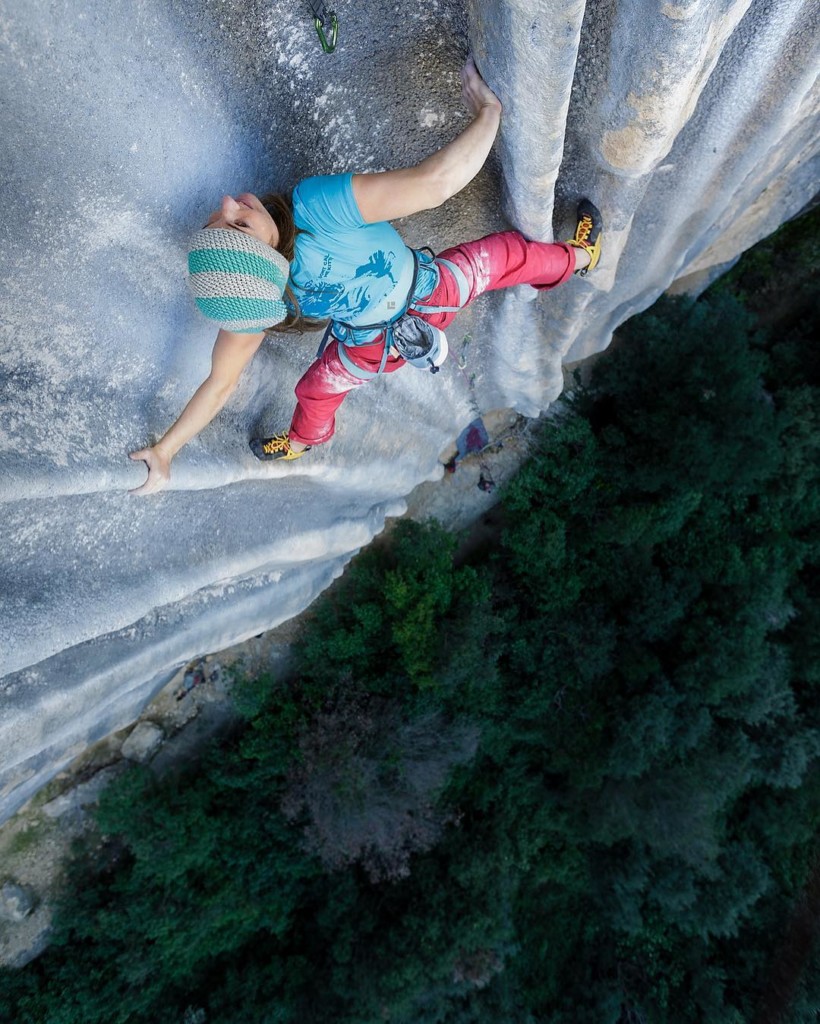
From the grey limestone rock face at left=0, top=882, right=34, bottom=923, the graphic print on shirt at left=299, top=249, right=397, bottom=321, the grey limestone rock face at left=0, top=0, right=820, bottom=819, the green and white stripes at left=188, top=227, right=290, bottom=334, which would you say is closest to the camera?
the green and white stripes at left=188, top=227, right=290, bottom=334

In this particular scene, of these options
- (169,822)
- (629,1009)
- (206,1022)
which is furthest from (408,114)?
(629,1009)

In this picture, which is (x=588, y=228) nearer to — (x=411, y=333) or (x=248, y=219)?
(x=411, y=333)

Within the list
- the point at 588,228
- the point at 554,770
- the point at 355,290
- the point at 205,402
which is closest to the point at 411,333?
the point at 355,290

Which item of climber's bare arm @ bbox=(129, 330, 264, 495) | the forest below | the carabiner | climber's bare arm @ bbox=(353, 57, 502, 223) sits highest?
the carabiner

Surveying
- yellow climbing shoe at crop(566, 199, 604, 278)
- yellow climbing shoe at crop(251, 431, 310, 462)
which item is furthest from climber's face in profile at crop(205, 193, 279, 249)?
yellow climbing shoe at crop(566, 199, 604, 278)

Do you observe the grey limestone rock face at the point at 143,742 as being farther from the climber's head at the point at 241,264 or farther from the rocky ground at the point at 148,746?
the climber's head at the point at 241,264

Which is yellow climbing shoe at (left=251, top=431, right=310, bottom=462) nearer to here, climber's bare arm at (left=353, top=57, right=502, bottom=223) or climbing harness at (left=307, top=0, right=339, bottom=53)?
climber's bare arm at (left=353, top=57, right=502, bottom=223)

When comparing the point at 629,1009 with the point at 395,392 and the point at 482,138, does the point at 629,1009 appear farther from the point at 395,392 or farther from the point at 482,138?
the point at 482,138
